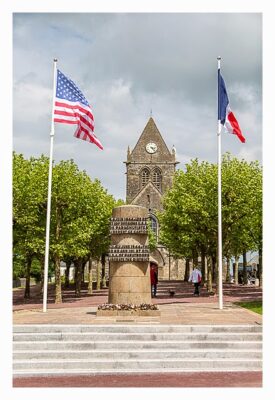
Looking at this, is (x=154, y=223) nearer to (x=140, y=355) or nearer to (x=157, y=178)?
(x=157, y=178)

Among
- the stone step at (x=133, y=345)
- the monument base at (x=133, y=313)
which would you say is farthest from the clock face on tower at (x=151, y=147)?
the stone step at (x=133, y=345)

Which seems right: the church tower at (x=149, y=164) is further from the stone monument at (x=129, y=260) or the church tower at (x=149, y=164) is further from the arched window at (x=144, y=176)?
the stone monument at (x=129, y=260)

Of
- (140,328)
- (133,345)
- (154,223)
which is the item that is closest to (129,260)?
(140,328)

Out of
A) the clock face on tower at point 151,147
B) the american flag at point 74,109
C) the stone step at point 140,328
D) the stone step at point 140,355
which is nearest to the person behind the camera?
the stone step at point 140,355

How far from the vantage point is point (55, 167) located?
32812mm

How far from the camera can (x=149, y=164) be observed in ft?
294

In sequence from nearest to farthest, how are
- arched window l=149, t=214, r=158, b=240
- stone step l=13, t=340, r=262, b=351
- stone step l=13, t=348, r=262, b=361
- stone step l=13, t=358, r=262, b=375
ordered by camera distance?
stone step l=13, t=358, r=262, b=375
stone step l=13, t=348, r=262, b=361
stone step l=13, t=340, r=262, b=351
arched window l=149, t=214, r=158, b=240

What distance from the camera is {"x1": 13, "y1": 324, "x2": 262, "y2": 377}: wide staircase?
40.5 ft

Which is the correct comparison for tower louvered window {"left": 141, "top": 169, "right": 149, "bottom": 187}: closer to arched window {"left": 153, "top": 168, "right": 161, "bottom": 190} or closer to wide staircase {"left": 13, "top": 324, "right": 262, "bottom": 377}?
arched window {"left": 153, "top": 168, "right": 161, "bottom": 190}

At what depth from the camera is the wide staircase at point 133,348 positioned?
12344mm

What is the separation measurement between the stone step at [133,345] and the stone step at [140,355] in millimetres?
365

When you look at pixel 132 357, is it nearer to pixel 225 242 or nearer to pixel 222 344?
pixel 222 344

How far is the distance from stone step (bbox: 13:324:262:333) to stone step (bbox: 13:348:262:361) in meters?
1.33

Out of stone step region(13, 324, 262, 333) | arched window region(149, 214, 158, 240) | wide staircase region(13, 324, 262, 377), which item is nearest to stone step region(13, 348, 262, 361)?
wide staircase region(13, 324, 262, 377)
